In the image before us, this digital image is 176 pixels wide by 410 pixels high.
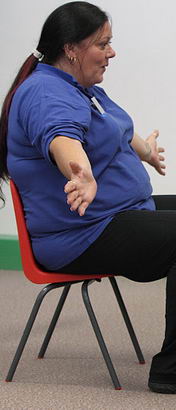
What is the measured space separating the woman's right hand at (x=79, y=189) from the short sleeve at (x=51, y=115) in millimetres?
119

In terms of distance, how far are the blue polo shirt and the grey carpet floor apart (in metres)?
0.34

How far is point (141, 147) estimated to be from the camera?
2406 millimetres

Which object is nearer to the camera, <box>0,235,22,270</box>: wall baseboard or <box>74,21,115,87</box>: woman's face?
<box>74,21,115,87</box>: woman's face

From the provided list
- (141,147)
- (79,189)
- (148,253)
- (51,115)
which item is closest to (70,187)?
(79,189)

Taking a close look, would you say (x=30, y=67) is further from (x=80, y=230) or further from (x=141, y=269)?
(x=141, y=269)

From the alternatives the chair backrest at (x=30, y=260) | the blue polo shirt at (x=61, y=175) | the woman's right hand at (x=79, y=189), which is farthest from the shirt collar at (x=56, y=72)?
the woman's right hand at (x=79, y=189)

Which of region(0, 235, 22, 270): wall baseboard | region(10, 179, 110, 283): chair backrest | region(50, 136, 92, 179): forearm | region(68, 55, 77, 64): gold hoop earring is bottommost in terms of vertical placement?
region(0, 235, 22, 270): wall baseboard

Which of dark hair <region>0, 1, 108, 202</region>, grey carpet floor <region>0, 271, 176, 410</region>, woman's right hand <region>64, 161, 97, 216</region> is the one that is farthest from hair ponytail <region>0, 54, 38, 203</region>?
grey carpet floor <region>0, 271, 176, 410</region>

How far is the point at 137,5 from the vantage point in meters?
3.99

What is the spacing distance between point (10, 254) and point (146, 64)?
1.26 metres

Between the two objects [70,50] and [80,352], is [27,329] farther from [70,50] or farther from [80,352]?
[70,50]

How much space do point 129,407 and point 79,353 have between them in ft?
2.01

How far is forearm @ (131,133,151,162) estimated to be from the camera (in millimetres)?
2387

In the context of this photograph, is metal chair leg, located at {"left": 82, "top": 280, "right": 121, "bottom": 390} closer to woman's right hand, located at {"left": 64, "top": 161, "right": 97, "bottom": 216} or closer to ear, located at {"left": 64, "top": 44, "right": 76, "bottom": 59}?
woman's right hand, located at {"left": 64, "top": 161, "right": 97, "bottom": 216}
